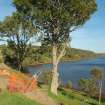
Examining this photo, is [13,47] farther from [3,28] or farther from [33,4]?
[33,4]

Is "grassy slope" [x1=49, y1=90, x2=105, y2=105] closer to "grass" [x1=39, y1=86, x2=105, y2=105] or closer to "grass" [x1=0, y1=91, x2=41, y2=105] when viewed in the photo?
"grass" [x1=39, y1=86, x2=105, y2=105]

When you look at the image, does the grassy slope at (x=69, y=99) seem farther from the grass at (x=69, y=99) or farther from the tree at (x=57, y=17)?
the tree at (x=57, y=17)

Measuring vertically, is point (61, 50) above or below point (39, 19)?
below

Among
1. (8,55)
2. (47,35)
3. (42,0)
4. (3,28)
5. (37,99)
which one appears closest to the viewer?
(37,99)

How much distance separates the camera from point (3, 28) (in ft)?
192

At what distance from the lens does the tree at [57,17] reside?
2994 centimetres

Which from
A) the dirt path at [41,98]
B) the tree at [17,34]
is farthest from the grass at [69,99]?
the tree at [17,34]

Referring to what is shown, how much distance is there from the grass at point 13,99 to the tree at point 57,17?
452 inches

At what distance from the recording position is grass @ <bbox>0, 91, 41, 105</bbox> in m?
16.8

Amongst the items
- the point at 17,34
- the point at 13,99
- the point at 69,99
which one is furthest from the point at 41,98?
the point at 17,34

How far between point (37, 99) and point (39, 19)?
12.5 metres

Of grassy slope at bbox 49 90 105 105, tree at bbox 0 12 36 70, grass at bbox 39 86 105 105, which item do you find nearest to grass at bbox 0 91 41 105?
grass at bbox 39 86 105 105

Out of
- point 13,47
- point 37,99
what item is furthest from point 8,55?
point 37,99

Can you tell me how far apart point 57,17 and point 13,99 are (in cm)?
1488
